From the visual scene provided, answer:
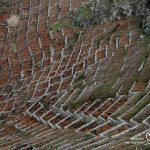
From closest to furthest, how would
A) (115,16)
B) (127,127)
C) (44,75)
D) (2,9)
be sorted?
1. (127,127)
2. (44,75)
3. (115,16)
4. (2,9)

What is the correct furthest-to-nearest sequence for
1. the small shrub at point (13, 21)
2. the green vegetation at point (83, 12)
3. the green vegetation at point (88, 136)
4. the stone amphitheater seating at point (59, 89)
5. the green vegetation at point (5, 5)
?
the green vegetation at point (5, 5) < the small shrub at point (13, 21) < the green vegetation at point (83, 12) < the stone amphitheater seating at point (59, 89) < the green vegetation at point (88, 136)

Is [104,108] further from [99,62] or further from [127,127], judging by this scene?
[99,62]

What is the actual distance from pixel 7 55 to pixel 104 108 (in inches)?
595

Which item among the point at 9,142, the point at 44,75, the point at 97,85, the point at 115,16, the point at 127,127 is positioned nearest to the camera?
the point at 127,127

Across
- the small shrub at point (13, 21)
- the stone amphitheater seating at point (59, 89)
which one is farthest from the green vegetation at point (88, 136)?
the small shrub at point (13, 21)

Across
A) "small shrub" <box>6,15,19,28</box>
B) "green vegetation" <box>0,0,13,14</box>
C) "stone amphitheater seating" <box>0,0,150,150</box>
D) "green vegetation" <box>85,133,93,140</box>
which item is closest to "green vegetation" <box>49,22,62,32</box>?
"stone amphitheater seating" <box>0,0,150,150</box>

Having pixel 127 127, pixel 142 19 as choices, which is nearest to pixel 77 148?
pixel 127 127

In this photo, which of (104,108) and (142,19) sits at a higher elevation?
(142,19)

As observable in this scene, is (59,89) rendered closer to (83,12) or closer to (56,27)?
(56,27)

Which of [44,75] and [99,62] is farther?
[44,75]

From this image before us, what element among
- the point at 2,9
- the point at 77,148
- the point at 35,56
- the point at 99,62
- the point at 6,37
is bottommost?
the point at 77,148

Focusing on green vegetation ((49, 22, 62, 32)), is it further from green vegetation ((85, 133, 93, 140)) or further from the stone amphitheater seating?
green vegetation ((85, 133, 93, 140))

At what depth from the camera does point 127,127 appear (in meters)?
19.8

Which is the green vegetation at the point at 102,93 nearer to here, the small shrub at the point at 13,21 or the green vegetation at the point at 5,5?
the small shrub at the point at 13,21
